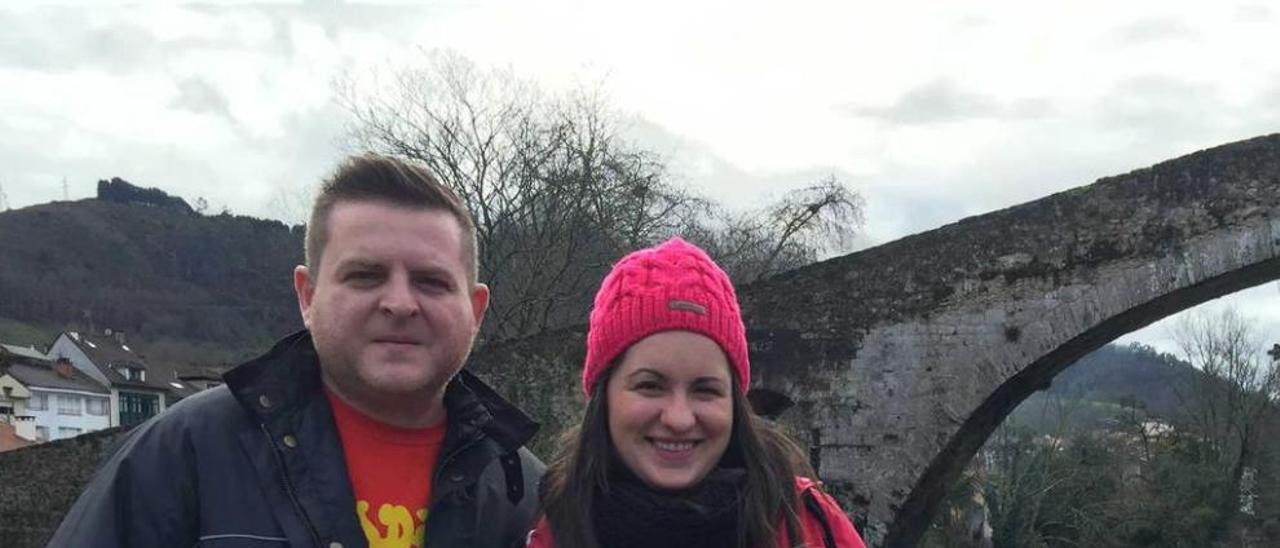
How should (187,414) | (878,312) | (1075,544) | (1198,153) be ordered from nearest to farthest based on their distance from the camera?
(187,414)
(1198,153)
(878,312)
(1075,544)

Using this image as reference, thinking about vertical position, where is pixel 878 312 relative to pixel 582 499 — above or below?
above

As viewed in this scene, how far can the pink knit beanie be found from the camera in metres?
2.38

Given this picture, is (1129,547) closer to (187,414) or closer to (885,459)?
(885,459)

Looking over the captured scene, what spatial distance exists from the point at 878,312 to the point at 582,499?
353 inches

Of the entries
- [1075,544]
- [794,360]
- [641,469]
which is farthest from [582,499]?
[1075,544]

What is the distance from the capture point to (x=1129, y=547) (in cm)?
2356

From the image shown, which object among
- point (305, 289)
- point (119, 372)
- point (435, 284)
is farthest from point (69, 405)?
point (435, 284)

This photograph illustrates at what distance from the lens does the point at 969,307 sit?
10.7 metres

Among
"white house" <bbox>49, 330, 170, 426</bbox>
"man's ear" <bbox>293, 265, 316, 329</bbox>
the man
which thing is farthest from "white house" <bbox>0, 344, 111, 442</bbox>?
the man

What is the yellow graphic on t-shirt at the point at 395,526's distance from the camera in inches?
91.0

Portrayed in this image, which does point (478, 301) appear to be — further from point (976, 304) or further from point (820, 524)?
A: point (976, 304)

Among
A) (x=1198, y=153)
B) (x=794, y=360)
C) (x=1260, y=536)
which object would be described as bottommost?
(x=1260, y=536)

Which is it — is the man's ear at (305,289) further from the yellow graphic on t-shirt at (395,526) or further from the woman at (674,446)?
the woman at (674,446)

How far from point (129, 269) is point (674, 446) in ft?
185
